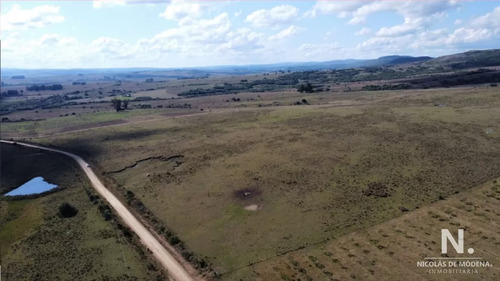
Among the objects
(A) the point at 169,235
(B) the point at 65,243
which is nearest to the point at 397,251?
(A) the point at 169,235

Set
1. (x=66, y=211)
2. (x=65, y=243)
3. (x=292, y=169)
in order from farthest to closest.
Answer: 1. (x=292, y=169)
2. (x=66, y=211)
3. (x=65, y=243)

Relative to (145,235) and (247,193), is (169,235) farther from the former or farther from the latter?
(247,193)

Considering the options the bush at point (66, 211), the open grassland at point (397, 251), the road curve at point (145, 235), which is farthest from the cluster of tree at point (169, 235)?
the bush at point (66, 211)

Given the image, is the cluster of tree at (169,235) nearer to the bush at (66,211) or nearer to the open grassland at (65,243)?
the open grassland at (65,243)

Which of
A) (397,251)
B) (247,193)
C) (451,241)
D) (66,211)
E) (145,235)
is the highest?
(247,193)

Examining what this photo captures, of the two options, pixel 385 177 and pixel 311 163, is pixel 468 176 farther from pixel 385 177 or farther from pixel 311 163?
pixel 311 163

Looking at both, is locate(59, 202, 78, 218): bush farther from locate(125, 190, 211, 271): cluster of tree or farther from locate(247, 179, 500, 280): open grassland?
locate(247, 179, 500, 280): open grassland
